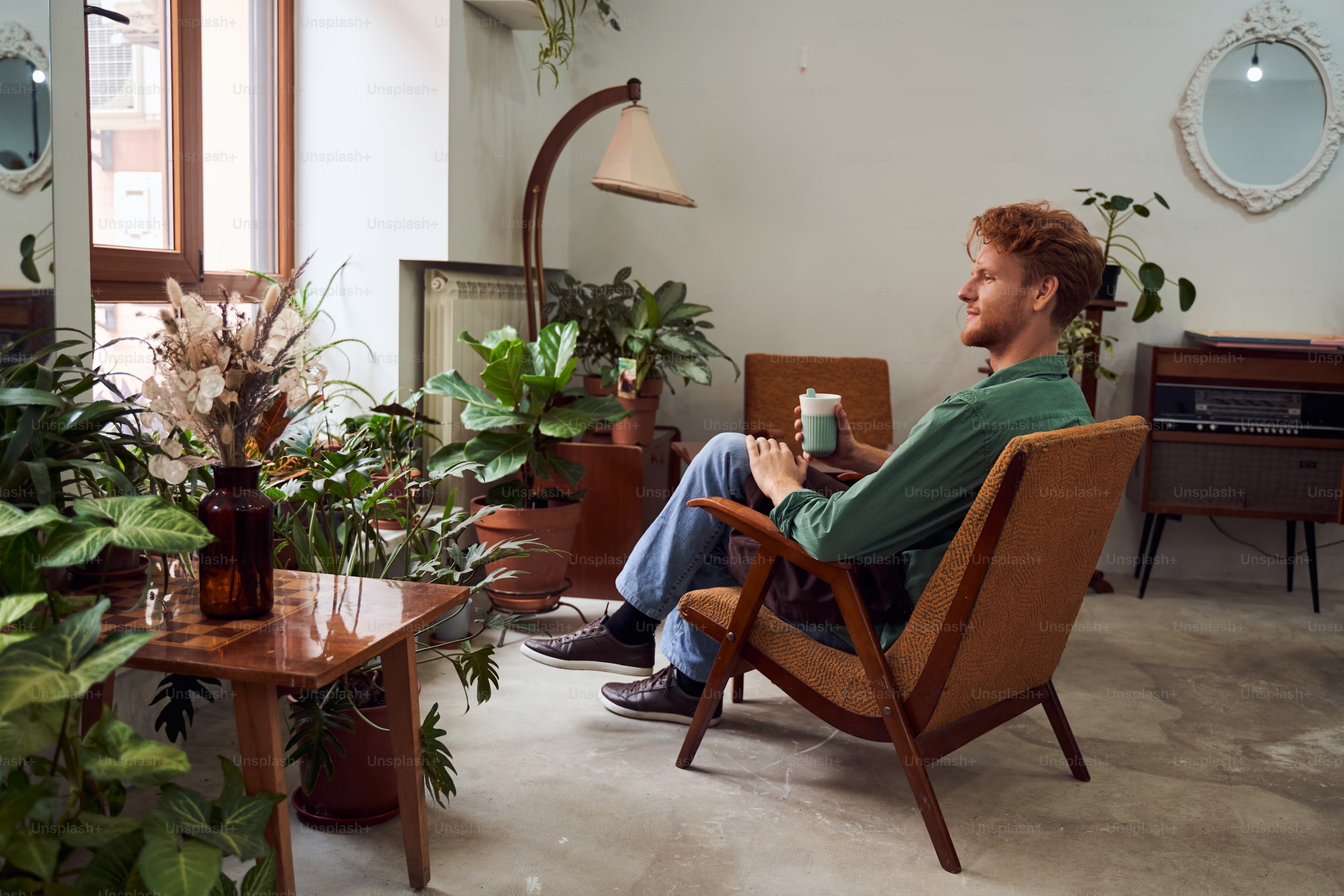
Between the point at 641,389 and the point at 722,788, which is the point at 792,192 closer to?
the point at 641,389

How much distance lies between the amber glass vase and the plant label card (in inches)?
76.9

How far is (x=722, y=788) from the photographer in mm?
2127

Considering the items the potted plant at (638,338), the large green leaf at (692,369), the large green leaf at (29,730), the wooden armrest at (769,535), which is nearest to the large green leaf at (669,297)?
the potted plant at (638,338)

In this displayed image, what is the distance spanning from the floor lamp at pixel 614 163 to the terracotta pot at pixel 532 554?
795 mm

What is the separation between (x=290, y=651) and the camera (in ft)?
4.47

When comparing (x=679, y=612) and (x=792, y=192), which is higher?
(x=792, y=192)

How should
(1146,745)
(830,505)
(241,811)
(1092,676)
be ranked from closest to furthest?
(241,811) → (830,505) → (1146,745) → (1092,676)

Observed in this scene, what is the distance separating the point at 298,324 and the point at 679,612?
1.12 metres

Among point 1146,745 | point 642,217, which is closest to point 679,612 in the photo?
point 1146,745

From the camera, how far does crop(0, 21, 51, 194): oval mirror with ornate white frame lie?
168cm

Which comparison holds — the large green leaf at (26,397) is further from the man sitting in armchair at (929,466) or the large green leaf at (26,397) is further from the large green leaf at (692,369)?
the large green leaf at (692,369)

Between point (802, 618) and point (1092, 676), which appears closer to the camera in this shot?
point (802, 618)

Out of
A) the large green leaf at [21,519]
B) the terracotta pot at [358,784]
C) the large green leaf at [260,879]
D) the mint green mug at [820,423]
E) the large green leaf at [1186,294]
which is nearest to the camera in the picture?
the large green leaf at [21,519]

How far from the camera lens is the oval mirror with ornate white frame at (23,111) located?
168 centimetres
